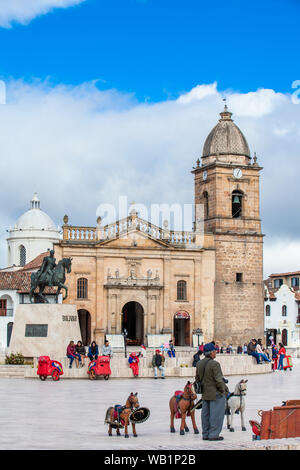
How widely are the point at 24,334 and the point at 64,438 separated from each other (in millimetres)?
16159

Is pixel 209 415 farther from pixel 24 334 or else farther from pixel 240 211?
pixel 240 211

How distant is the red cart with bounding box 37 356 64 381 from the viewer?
25.2 meters

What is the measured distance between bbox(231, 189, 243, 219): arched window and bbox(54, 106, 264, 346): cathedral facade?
7 centimetres

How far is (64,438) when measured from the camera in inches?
499

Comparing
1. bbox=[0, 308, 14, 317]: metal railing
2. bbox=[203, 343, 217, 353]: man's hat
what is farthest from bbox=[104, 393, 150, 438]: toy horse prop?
bbox=[0, 308, 14, 317]: metal railing

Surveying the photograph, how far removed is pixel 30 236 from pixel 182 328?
22.5 metres

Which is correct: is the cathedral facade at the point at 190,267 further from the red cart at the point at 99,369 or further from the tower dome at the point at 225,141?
the red cart at the point at 99,369

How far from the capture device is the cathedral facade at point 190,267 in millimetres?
52031

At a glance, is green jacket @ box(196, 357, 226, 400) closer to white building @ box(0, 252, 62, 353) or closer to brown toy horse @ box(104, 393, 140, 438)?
brown toy horse @ box(104, 393, 140, 438)

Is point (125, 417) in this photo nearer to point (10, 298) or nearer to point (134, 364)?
point (134, 364)

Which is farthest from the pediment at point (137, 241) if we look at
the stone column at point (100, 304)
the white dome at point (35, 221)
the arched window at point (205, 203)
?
the white dome at point (35, 221)

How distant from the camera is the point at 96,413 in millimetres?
16328

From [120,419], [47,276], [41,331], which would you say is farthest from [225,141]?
[120,419]
